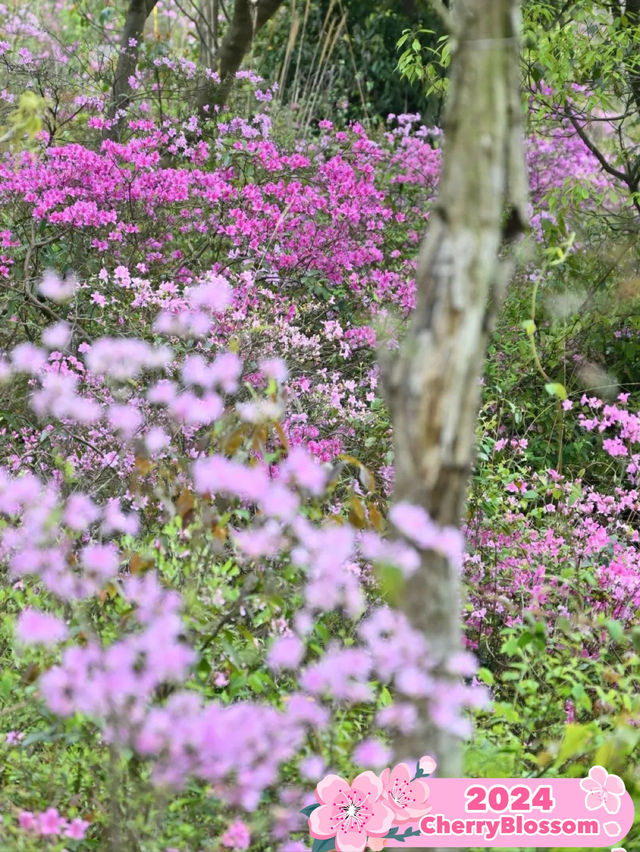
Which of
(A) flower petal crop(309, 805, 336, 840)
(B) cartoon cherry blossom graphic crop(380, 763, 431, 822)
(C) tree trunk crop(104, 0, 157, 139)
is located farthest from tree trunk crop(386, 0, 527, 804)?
(C) tree trunk crop(104, 0, 157, 139)

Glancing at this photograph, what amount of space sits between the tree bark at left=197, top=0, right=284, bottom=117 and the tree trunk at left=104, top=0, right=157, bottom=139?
45 cm

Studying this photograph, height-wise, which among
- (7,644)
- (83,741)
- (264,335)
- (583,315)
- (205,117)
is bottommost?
(83,741)

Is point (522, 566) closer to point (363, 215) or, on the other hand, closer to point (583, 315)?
point (583, 315)

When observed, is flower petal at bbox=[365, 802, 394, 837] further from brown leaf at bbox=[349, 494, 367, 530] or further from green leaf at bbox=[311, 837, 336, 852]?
brown leaf at bbox=[349, 494, 367, 530]

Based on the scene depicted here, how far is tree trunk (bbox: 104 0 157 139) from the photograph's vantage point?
17.9ft

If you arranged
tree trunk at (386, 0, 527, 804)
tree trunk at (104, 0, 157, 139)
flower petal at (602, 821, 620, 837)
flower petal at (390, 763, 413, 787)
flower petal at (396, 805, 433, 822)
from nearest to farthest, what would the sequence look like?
tree trunk at (386, 0, 527, 804) < flower petal at (390, 763, 413, 787) < flower petal at (396, 805, 433, 822) < flower petal at (602, 821, 620, 837) < tree trunk at (104, 0, 157, 139)

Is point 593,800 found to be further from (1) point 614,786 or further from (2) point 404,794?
(2) point 404,794

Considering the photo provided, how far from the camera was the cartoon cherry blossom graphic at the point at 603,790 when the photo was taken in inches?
75.7

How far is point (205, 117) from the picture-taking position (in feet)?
19.6

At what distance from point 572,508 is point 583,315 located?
1.76 meters

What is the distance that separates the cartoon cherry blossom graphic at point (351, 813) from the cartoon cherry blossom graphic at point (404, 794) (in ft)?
0.05

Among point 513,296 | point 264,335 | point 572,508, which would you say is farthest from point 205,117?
point 572,508

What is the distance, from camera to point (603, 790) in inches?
76.3

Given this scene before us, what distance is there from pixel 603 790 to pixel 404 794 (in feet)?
1.70
